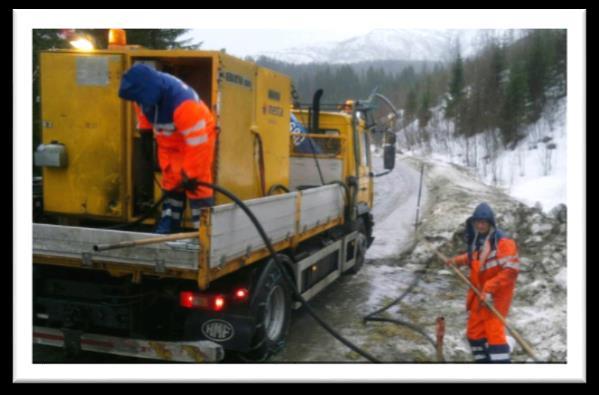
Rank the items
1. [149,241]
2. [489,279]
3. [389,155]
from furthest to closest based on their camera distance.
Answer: [389,155]
[489,279]
[149,241]

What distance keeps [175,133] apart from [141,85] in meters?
0.52

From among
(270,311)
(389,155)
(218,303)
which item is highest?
(389,155)

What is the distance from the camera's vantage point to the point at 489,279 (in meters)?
5.33

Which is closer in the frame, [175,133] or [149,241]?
[149,241]

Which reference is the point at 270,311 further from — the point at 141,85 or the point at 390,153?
the point at 390,153

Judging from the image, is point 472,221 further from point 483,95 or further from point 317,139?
point 483,95

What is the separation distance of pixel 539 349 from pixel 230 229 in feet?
11.6

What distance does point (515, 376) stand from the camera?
4.74 meters

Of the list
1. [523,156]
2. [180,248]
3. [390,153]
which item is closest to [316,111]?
[390,153]

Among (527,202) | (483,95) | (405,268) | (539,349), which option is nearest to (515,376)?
(539,349)

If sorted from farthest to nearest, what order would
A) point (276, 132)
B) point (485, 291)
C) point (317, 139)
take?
point (317, 139), point (276, 132), point (485, 291)

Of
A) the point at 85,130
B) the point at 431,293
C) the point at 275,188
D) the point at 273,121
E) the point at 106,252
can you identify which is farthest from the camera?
the point at 431,293

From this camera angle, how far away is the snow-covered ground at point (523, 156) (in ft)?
36.1

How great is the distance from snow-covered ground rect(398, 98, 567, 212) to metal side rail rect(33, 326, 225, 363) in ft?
21.9
